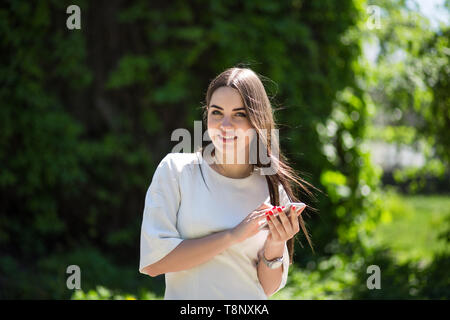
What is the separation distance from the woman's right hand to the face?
0.29 metres

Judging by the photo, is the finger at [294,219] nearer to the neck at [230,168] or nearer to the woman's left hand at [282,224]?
the woman's left hand at [282,224]

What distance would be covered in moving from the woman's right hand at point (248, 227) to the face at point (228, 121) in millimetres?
285

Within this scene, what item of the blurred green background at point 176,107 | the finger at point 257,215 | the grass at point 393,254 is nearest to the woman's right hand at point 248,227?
the finger at point 257,215

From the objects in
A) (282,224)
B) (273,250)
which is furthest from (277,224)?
(273,250)

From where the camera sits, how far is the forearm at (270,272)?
1824 mm

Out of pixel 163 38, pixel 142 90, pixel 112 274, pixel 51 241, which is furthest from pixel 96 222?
pixel 163 38

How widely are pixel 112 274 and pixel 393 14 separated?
396 centimetres

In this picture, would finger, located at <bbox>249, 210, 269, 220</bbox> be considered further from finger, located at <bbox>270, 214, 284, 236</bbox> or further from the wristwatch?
the wristwatch

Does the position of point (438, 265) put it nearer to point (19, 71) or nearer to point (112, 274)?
point (112, 274)

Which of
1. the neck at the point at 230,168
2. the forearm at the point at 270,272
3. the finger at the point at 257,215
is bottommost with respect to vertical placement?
the forearm at the point at 270,272

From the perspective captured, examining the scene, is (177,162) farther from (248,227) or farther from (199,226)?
(248,227)

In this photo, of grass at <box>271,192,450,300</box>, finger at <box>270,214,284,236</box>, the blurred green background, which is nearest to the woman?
finger at <box>270,214,284,236</box>

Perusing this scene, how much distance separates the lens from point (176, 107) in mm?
5910

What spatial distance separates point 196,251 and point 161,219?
17 cm
